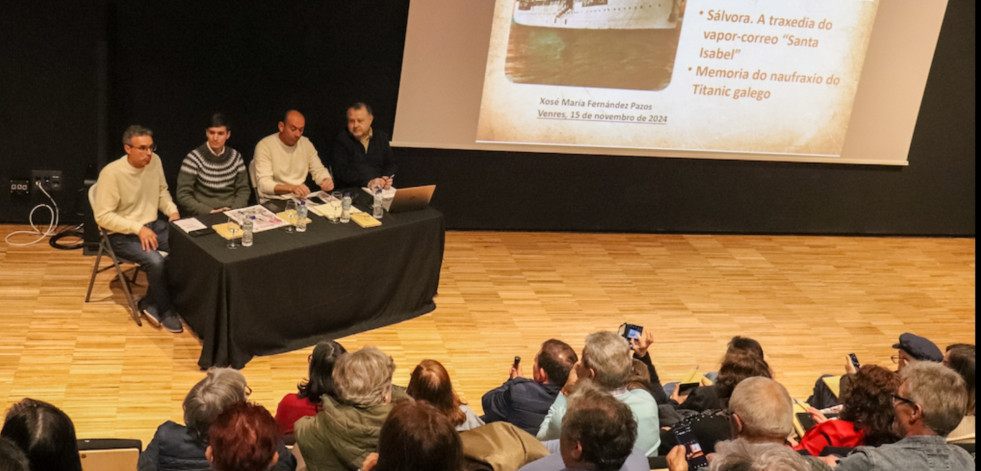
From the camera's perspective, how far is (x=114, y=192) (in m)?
4.96

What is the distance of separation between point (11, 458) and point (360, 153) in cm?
393

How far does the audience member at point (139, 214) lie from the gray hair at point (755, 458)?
331 cm

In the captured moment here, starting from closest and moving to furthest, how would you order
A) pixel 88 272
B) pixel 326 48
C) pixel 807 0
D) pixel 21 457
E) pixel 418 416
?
pixel 21 457 < pixel 418 416 < pixel 88 272 < pixel 326 48 < pixel 807 0

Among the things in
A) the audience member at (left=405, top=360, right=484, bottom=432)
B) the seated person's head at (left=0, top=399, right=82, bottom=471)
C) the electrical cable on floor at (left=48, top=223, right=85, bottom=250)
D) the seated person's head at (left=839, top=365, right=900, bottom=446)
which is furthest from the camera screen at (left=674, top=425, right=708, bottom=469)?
the electrical cable on floor at (left=48, top=223, right=85, bottom=250)

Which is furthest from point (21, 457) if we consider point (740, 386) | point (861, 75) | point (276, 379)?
point (861, 75)

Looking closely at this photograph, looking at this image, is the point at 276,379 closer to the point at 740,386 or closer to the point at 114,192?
the point at 114,192

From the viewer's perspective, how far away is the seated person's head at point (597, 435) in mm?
2609

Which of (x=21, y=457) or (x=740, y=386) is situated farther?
(x=740, y=386)

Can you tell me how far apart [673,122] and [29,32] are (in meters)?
4.31

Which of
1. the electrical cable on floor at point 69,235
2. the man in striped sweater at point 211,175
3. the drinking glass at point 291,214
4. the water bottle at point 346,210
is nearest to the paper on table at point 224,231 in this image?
the drinking glass at point 291,214

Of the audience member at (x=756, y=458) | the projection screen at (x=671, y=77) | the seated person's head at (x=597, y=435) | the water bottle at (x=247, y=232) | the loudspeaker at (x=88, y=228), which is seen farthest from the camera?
the projection screen at (x=671, y=77)

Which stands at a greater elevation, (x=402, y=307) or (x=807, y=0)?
(x=807, y=0)

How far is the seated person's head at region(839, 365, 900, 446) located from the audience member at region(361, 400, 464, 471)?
5.01ft

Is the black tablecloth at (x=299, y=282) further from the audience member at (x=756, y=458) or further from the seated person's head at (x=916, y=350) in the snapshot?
the audience member at (x=756, y=458)
